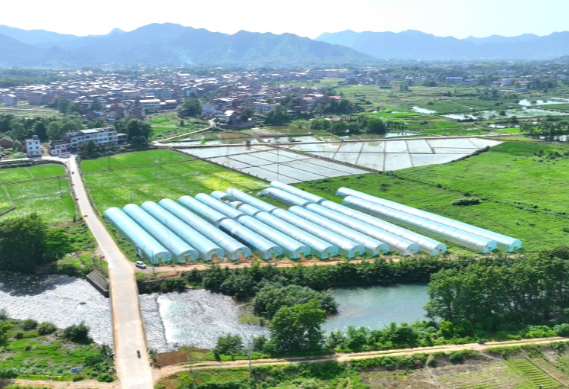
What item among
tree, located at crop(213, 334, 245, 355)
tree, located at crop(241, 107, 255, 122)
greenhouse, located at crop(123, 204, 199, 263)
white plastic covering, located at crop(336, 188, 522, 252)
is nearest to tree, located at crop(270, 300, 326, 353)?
tree, located at crop(213, 334, 245, 355)

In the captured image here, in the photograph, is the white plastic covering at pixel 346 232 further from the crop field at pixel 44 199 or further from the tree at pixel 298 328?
the crop field at pixel 44 199

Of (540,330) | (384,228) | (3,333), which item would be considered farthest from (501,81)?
(3,333)

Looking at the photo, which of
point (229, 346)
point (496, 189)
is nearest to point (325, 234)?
point (229, 346)

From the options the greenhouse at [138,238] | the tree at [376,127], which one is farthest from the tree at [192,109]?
the greenhouse at [138,238]

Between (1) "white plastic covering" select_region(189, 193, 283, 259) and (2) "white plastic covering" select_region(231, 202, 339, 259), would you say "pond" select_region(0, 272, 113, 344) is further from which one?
(2) "white plastic covering" select_region(231, 202, 339, 259)

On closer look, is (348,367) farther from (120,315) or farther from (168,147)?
(168,147)

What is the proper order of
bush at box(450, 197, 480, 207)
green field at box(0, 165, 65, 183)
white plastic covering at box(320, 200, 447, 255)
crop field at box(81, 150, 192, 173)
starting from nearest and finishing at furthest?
white plastic covering at box(320, 200, 447, 255), bush at box(450, 197, 480, 207), green field at box(0, 165, 65, 183), crop field at box(81, 150, 192, 173)
